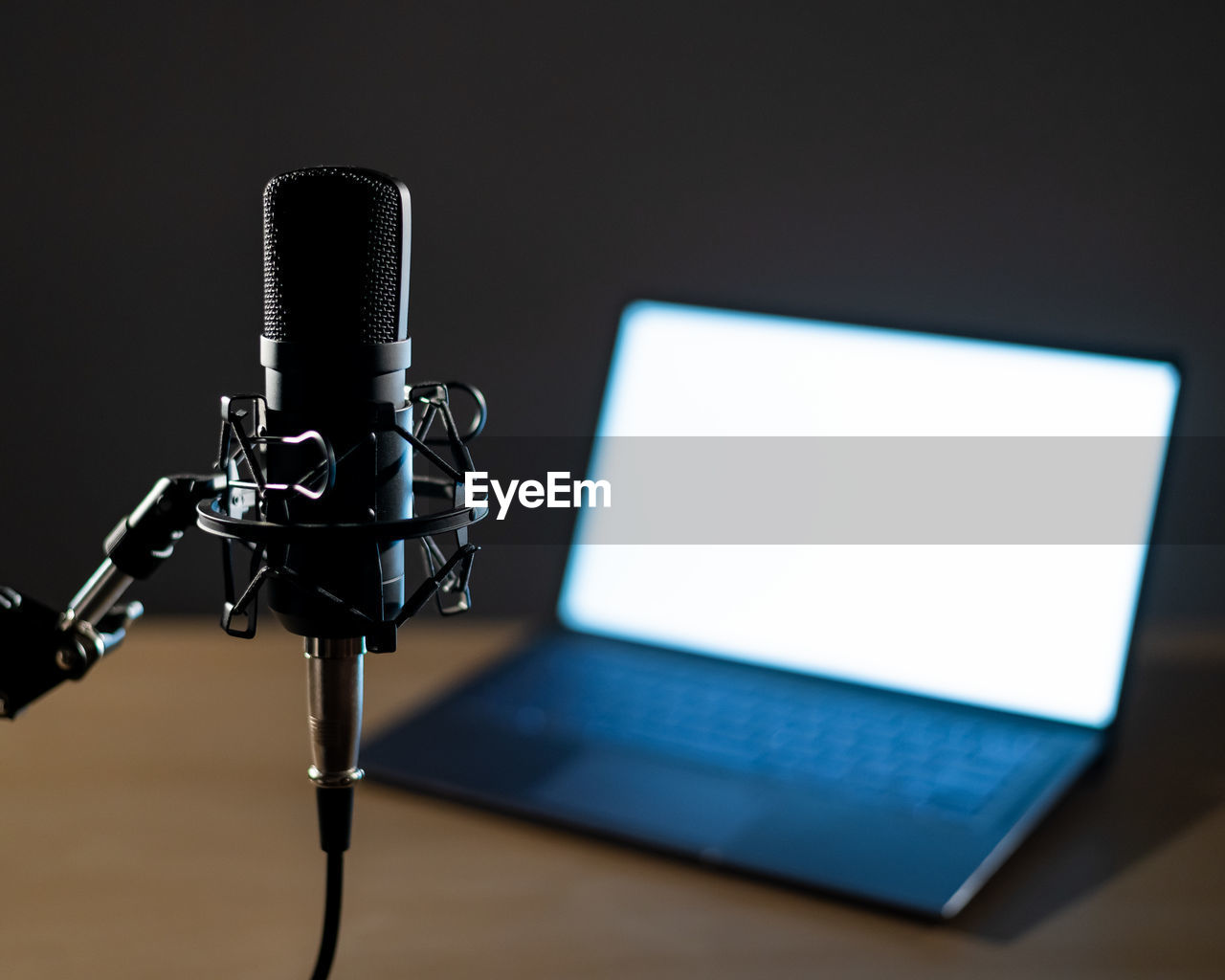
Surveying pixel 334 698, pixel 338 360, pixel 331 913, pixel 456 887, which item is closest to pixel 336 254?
pixel 338 360

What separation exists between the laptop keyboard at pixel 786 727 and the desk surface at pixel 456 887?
0.19 ft

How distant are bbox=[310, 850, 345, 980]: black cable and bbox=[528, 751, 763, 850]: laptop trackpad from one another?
0.24m

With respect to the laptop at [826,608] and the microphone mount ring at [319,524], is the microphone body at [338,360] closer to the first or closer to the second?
the microphone mount ring at [319,524]

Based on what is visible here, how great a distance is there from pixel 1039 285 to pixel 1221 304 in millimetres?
129

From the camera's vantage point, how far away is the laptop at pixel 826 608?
801 mm

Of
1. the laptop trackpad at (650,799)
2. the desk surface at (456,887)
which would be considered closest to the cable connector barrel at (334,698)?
the desk surface at (456,887)

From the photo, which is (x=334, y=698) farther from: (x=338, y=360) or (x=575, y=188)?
(x=575, y=188)

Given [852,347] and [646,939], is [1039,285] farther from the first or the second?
[646,939]

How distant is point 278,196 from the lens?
0.44 meters

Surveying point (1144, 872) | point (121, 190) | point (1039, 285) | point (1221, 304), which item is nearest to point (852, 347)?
point (1039, 285)

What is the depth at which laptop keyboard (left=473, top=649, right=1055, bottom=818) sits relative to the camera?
0.83 metres

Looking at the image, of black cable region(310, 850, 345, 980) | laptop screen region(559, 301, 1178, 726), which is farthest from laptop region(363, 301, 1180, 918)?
black cable region(310, 850, 345, 980)

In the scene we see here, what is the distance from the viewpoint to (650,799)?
31.5 inches

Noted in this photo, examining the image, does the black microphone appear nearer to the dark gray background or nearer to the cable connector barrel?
the cable connector barrel
